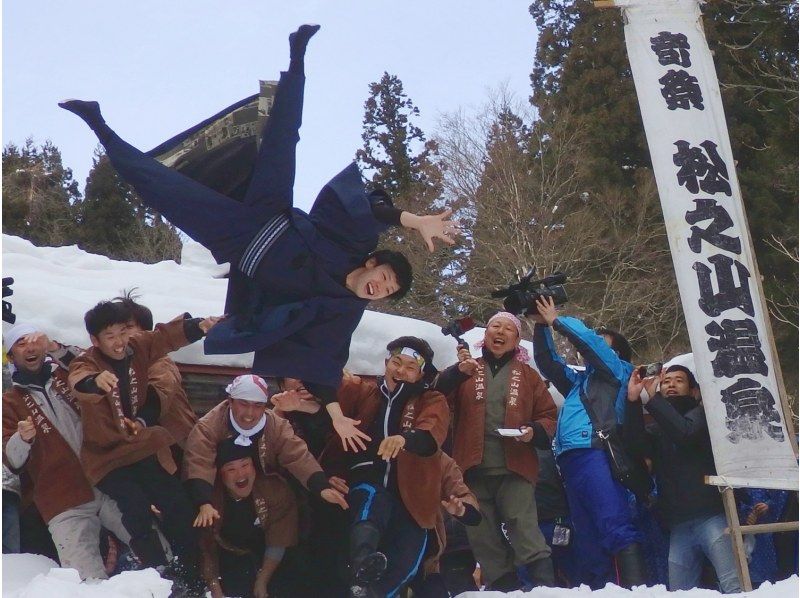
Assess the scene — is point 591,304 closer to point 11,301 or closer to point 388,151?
point 388,151

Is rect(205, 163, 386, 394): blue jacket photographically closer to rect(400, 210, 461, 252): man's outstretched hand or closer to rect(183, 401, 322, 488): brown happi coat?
rect(400, 210, 461, 252): man's outstretched hand

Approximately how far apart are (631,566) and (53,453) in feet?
9.86

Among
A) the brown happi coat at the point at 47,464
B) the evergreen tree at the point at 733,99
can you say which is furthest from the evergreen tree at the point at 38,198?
the brown happi coat at the point at 47,464

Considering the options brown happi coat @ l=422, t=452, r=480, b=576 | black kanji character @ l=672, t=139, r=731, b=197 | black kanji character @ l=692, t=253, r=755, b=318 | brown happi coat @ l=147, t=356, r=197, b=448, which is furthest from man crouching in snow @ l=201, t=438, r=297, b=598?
black kanji character @ l=672, t=139, r=731, b=197

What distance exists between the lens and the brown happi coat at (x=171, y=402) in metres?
4.84

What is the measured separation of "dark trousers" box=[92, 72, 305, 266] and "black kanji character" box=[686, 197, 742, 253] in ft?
8.90

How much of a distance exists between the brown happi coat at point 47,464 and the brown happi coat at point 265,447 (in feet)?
1.66

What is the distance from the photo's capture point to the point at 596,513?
525 cm

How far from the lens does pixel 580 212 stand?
15078mm

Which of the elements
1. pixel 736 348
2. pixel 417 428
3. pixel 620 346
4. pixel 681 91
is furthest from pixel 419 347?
pixel 681 91

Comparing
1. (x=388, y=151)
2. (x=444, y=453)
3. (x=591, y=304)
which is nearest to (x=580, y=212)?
(x=591, y=304)

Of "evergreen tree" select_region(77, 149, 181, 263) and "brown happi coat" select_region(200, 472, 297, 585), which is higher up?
"evergreen tree" select_region(77, 149, 181, 263)

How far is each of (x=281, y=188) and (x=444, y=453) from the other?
1787 mm

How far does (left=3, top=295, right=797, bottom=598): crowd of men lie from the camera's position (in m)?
4.51
